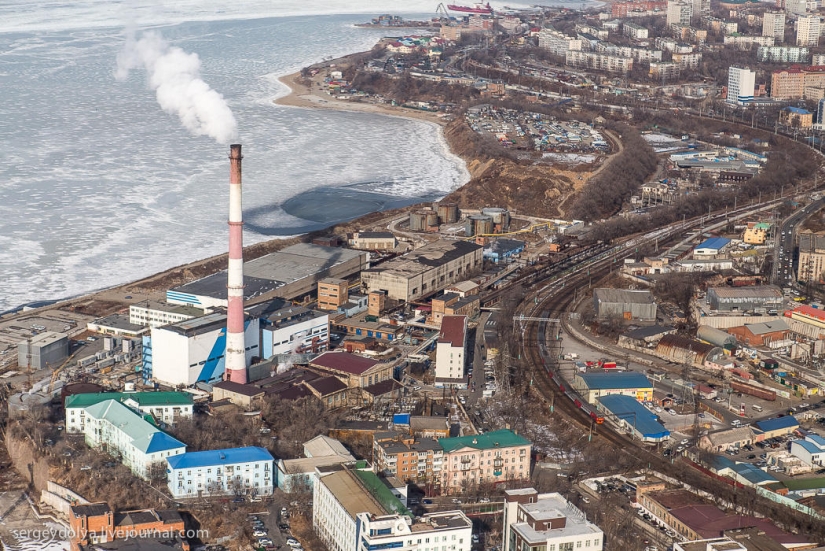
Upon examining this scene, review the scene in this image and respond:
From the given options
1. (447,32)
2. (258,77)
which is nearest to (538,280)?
(258,77)

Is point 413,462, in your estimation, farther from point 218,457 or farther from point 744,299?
point 744,299

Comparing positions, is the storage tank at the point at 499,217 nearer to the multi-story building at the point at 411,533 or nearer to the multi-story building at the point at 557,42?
the multi-story building at the point at 411,533

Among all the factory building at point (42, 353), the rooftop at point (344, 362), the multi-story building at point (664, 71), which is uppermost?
the multi-story building at point (664, 71)

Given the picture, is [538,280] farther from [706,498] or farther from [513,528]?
[513,528]

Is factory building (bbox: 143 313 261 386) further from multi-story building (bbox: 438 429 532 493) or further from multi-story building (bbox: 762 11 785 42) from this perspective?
multi-story building (bbox: 762 11 785 42)

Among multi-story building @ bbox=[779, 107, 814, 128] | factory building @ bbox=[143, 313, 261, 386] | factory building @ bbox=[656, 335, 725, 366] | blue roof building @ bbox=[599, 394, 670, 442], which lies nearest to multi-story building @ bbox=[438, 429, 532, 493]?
blue roof building @ bbox=[599, 394, 670, 442]

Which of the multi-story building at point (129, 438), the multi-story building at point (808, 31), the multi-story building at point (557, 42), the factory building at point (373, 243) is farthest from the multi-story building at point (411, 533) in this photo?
the multi-story building at point (808, 31)

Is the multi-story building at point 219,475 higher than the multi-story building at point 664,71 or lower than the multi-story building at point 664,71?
lower
